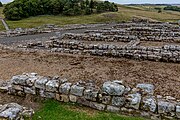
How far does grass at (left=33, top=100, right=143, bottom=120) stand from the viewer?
1023 centimetres

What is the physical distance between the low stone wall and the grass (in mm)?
271

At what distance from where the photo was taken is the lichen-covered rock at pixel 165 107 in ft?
32.2

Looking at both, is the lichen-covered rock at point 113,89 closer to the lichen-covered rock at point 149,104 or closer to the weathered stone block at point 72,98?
the lichen-covered rock at point 149,104

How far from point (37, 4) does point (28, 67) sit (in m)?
46.2

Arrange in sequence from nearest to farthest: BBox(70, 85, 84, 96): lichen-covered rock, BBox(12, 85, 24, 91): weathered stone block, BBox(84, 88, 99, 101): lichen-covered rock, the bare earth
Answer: BBox(84, 88, 99, 101): lichen-covered rock < BBox(70, 85, 84, 96): lichen-covered rock < BBox(12, 85, 24, 91): weathered stone block < the bare earth

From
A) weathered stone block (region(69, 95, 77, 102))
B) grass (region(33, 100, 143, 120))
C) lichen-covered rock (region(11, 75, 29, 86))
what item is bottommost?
grass (region(33, 100, 143, 120))

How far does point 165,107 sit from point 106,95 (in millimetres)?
2340

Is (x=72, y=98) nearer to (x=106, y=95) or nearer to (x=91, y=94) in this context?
(x=91, y=94)

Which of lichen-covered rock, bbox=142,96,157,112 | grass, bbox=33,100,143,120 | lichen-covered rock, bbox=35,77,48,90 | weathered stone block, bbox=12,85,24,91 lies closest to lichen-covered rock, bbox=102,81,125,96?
grass, bbox=33,100,143,120

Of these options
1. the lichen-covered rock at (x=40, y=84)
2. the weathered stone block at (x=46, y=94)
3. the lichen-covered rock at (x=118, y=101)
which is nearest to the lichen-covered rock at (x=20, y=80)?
the lichen-covered rock at (x=40, y=84)

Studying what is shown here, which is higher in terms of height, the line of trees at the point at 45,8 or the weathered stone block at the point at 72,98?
the line of trees at the point at 45,8

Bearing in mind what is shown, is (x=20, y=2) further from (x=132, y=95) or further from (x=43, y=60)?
(x=132, y=95)

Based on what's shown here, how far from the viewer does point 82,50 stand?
21.9 m

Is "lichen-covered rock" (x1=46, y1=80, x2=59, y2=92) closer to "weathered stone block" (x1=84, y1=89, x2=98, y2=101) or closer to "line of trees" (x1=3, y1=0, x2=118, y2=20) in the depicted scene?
"weathered stone block" (x1=84, y1=89, x2=98, y2=101)
